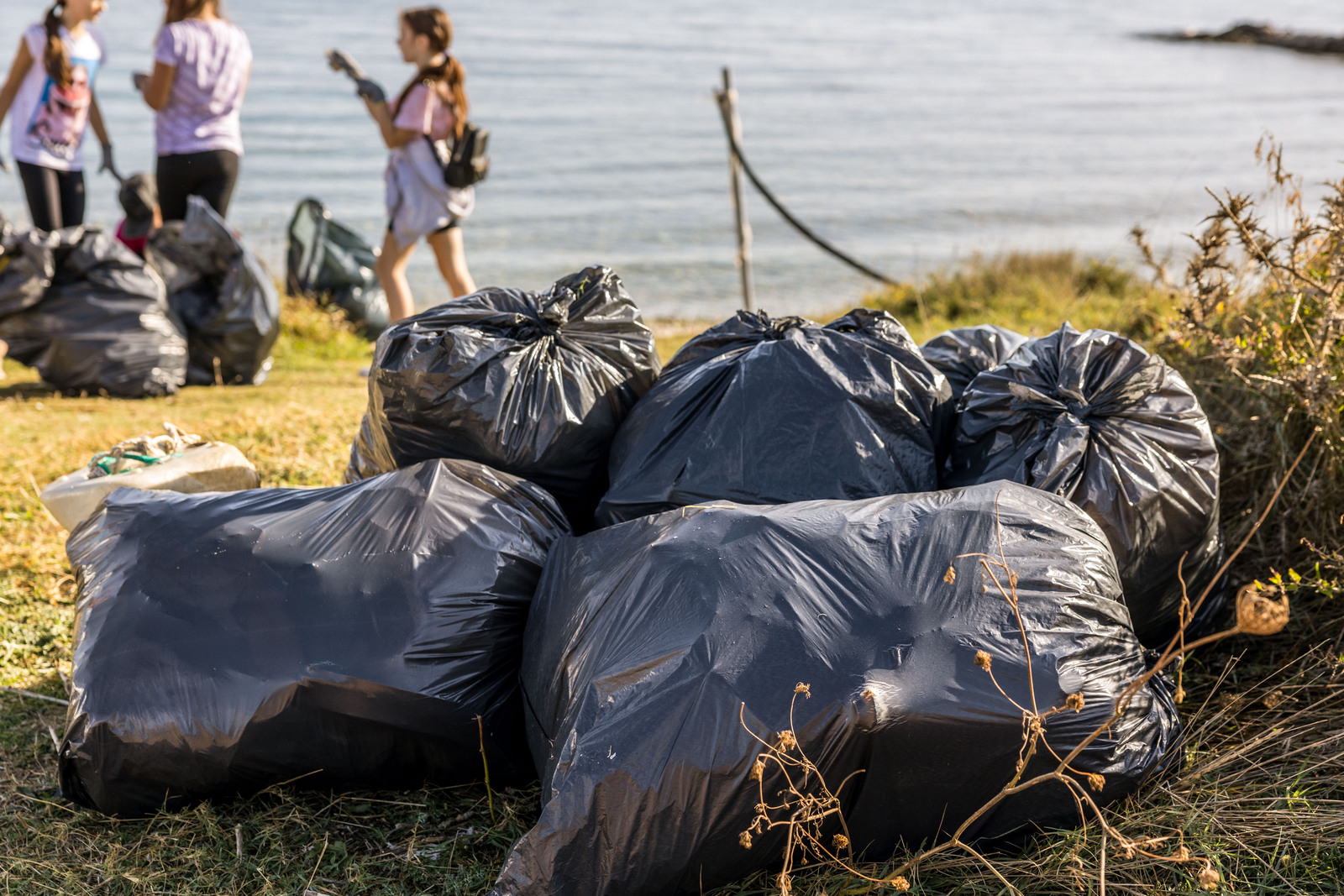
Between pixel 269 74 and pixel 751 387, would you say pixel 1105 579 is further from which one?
pixel 269 74

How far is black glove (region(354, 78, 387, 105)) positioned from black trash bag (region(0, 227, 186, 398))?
4.10 feet

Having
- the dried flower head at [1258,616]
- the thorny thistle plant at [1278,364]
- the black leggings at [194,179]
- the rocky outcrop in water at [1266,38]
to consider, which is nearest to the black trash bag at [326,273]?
the black leggings at [194,179]

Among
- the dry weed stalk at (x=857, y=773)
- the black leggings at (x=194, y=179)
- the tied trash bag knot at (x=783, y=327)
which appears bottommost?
the dry weed stalk at (x=857, y=773)

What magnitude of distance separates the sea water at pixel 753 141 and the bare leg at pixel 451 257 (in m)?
3.41

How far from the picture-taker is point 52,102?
15.2 feet

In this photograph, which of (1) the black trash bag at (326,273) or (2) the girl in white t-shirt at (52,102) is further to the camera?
(1) the black trash bag at (326,273)

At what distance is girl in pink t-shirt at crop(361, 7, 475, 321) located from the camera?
14.8 ft

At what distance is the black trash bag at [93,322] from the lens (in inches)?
168

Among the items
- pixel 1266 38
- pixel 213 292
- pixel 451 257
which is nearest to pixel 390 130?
pixel 451 257

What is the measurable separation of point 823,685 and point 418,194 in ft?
12.7

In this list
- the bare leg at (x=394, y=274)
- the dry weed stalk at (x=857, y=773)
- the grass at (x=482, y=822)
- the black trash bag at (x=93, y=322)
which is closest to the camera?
the dry weed stalk at (x=857, y=773)

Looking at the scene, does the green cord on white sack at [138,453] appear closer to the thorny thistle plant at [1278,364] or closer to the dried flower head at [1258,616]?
the dried flower head at [1258,616]

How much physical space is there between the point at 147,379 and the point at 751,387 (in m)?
3.43

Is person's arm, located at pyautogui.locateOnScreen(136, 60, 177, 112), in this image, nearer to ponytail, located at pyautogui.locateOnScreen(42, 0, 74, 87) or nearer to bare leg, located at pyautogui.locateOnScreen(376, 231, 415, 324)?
ponytail, located at pyautogui.locateOnScreen(42, 0, 74, 87)
